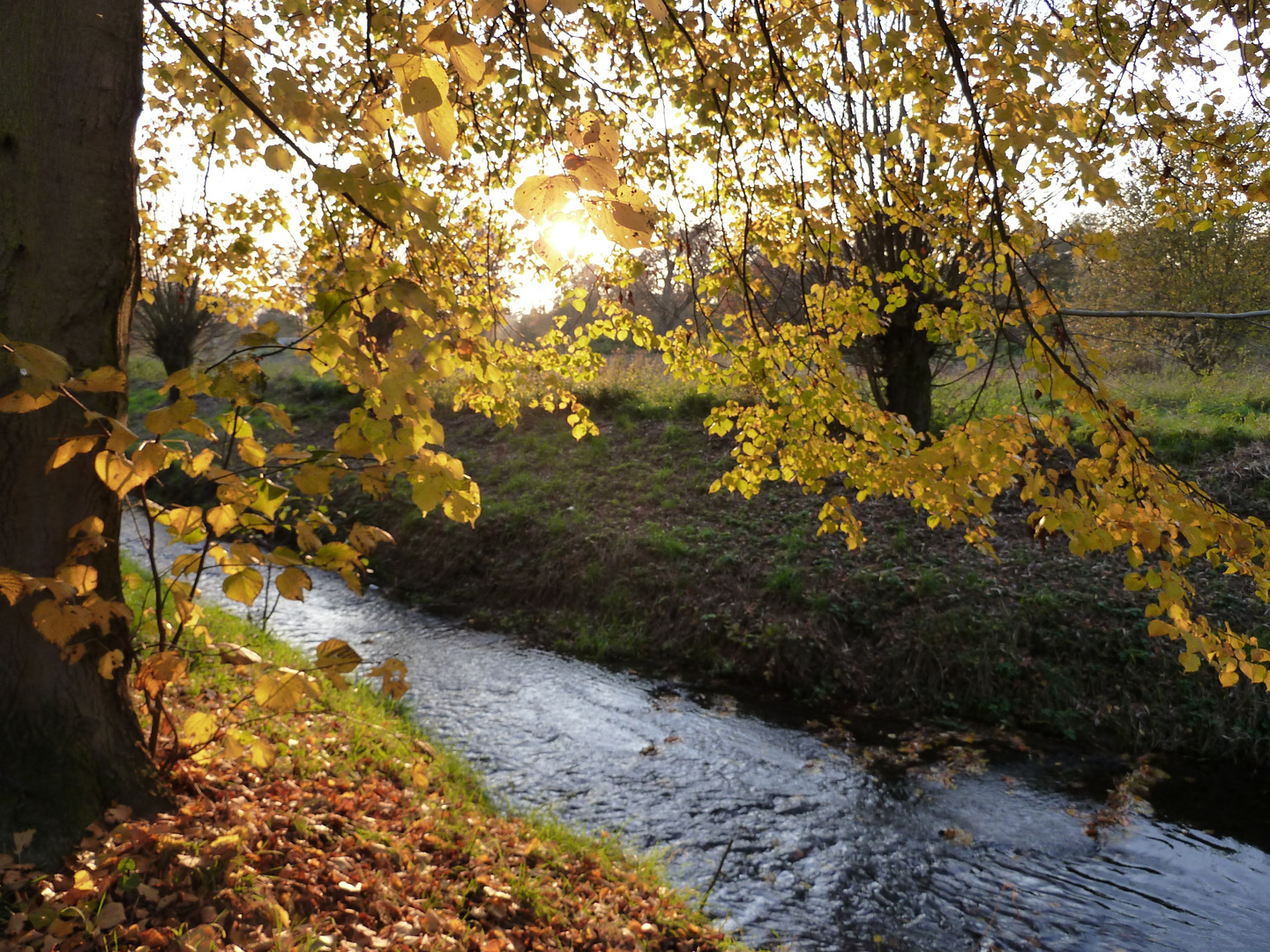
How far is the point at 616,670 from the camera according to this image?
726 centimetres

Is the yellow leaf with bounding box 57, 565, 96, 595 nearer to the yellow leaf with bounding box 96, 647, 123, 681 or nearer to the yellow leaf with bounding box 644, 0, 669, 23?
the yellow leaf with bounding box 96, 647, 123, 681

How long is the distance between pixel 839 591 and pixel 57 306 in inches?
265

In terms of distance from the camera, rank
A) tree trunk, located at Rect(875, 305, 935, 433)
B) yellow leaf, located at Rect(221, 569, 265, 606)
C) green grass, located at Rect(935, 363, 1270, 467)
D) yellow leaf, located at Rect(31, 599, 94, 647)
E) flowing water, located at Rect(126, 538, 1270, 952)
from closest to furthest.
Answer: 1. yellow leaf, located at Rect(221, 569, 265, 606)
2. yellow leaf, located at Rect(31, 599, 94, 647)
3. flowing water, located at Rect(126, 538, 1270, 952)
4. green grass, located at Rect(935, 363, 1270, 467)
5. tree trunk, located at Rect(875, 305, 935, 433)

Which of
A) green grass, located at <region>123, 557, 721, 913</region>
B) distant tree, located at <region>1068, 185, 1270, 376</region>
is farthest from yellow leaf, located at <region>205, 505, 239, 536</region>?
distant tree, located at <region>1068, 185, 1270, 376</region>

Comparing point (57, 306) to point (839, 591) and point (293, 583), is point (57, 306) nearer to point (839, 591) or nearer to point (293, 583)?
point (293, 583)

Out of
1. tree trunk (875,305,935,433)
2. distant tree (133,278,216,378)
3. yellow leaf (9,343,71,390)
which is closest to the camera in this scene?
yellow leaf (9,343,71,390)

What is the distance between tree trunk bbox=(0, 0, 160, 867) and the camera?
2117 millimetres

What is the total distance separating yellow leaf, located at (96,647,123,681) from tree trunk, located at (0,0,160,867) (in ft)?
0.34

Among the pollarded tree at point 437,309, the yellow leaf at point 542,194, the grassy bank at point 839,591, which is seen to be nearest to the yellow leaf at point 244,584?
the pollarded tree at point 437,309

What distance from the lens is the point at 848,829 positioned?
15.7 ft

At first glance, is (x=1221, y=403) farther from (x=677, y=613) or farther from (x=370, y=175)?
(x=370, y=175)

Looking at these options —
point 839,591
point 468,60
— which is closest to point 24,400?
point 468,60

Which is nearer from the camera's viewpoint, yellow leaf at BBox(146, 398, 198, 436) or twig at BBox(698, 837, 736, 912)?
yellow leaf at BBox(146, 398, 198, 436)

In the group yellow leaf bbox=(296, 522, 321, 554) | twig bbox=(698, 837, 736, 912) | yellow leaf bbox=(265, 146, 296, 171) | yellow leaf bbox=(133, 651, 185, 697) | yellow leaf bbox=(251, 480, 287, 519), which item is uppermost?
yellow leaf bbox=(265, 146, 296, 171)
